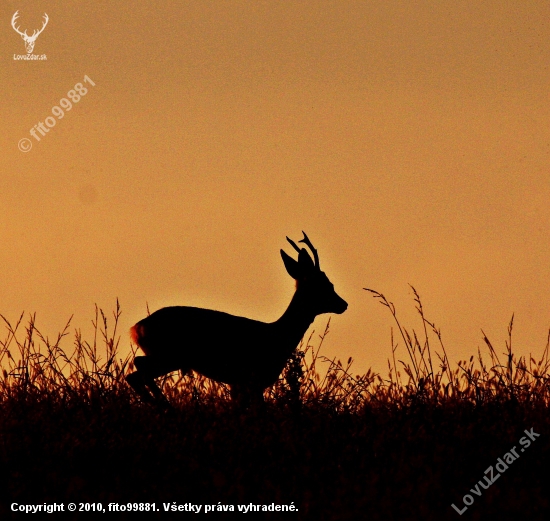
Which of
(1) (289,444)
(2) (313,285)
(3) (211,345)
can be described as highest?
(2) (313,285)

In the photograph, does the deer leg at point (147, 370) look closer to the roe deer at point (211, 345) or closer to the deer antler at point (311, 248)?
the roe deer at point (211, 345)

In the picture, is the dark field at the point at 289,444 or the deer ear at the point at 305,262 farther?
the deer ear at the point at 305,262

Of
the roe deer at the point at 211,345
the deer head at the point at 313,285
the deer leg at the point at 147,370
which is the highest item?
the deer head at the point at 313,285

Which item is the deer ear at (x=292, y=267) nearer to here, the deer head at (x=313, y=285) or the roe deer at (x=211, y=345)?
the deer head at (x=313, y=285)

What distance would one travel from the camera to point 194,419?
7.62 meters

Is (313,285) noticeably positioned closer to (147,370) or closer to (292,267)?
(292,267)

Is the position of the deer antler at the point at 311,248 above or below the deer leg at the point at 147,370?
above

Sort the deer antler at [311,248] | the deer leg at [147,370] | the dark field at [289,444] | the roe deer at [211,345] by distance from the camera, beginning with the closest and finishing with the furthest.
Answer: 1. the dark field at [289,444]
2. the deer leg at [147,370]
3. the roe deer at [211,345]
4. the deer antler at [311,248]

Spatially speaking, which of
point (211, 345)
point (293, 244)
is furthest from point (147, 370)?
point (293, 244)

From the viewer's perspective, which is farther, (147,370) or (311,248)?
(311,248)

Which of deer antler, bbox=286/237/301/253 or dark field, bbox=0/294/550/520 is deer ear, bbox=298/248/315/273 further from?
dark field, bbox=0/294/550/520

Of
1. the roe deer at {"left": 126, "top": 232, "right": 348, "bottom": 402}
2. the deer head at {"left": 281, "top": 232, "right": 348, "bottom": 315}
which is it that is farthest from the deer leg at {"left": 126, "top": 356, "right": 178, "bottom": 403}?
the deer head at {"left": 281, "top": 232, "right": 348, "bottom": 315}

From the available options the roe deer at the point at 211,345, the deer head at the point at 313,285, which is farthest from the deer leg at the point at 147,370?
the deer head at the point at 313,285

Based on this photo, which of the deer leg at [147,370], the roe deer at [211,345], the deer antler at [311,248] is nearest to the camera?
the deer leg at [147,370]
